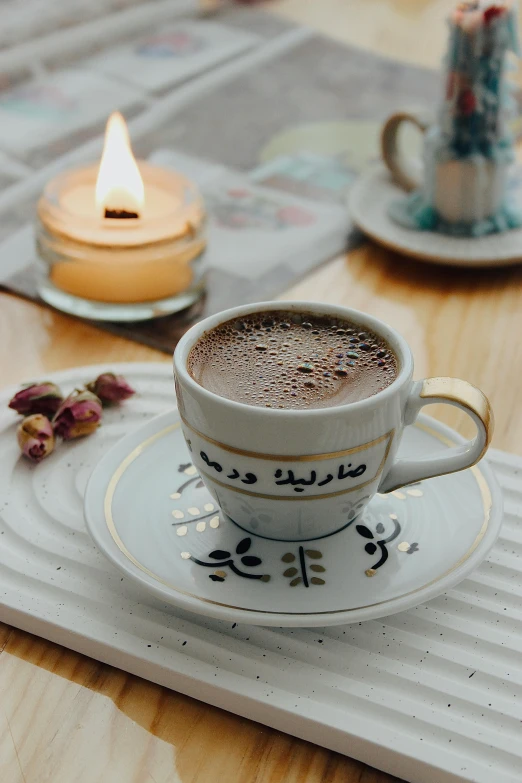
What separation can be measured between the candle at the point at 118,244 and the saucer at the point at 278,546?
289 millimetres

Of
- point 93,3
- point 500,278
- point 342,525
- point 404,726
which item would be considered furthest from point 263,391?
point 93,3

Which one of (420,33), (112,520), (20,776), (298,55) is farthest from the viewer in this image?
(420,33)

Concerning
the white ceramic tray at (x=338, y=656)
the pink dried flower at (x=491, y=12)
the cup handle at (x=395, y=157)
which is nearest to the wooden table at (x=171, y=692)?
the white ceramic tray at (x=338, y=656)

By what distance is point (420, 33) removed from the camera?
5.51ft

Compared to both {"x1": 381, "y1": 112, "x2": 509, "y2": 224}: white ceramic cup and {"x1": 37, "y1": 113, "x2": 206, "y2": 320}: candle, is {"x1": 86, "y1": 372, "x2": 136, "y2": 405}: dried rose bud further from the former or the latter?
{"x1": 381, "y1": 112, "x2": 509, "y2": 224}: white ceramic cup

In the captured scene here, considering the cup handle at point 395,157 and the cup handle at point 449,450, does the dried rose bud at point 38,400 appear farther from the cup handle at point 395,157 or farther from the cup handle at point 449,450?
the cup handle at point 395,157

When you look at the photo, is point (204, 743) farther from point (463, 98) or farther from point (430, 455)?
point (463, 98)

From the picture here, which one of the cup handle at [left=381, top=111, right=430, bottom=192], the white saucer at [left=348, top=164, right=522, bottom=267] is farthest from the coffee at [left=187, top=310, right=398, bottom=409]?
the cup handle at [left=381, top=111, right=430, bottom=192]

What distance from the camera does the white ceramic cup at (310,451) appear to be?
0.48 metres

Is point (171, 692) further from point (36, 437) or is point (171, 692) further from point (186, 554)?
point (36, 437)

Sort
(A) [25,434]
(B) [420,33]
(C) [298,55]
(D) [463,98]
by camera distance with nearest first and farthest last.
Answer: (A) [25,434] < (D) [463,98] < (C) [298,55] < (B) [420,33]

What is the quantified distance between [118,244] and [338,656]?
494 millimetres

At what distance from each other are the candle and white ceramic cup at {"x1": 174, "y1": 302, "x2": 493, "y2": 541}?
329 millimetres

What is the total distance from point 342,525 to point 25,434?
0.80 ft
